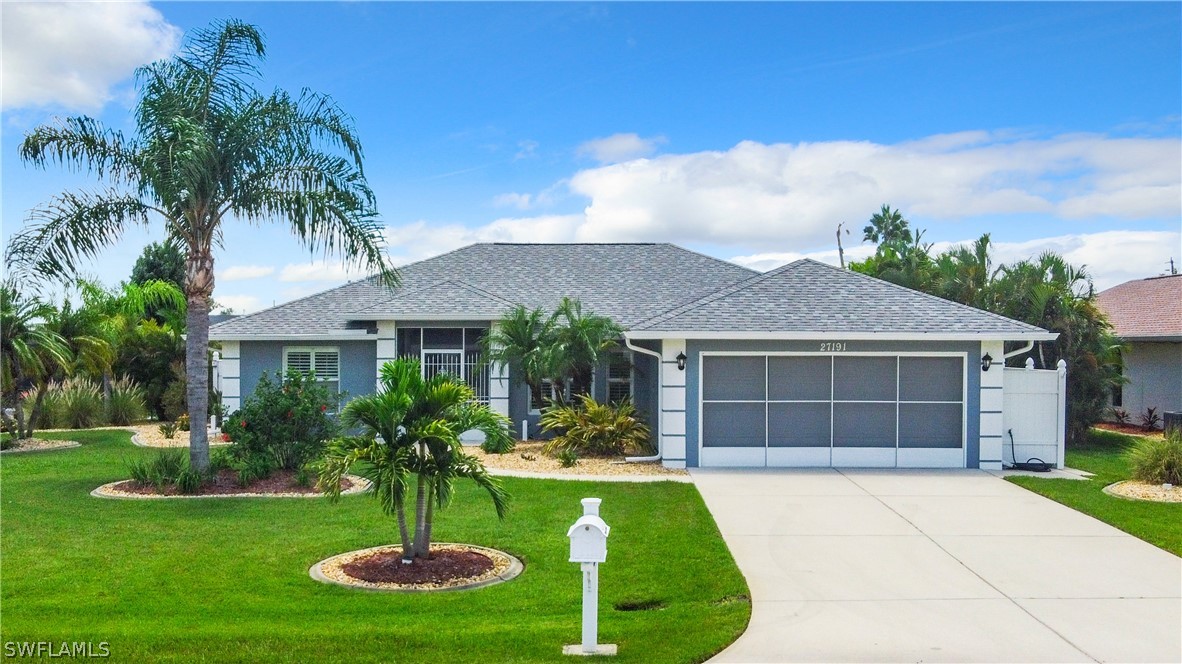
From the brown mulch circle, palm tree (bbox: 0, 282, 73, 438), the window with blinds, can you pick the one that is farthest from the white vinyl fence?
palm tree (bbox: 0, 282, 73, 438)

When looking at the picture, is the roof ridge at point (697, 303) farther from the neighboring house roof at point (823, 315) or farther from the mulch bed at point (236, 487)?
the mulch bed at point (236, 487)

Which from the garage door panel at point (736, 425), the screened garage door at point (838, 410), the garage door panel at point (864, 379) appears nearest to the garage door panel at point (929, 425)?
the screened garage door at point (838, 410)

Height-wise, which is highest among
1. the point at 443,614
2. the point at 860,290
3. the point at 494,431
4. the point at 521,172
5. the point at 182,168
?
the point at 521,172

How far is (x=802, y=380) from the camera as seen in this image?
51.9ft

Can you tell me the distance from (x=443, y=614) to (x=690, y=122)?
517 inches

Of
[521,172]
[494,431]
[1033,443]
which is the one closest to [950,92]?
[1033,443]

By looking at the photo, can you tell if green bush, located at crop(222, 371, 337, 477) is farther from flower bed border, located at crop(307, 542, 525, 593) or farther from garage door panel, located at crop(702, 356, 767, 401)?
garage door panel, located at crop(702, 356, 767, 401)

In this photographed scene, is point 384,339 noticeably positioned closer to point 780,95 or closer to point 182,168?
point 182,168

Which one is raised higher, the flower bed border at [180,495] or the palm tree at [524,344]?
the palm tree at [524,344]

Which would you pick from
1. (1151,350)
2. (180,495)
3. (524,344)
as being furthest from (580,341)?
(1151,350)

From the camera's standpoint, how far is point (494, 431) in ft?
29.8

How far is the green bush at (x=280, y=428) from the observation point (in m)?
13.4

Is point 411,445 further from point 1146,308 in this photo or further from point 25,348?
point 1146,308

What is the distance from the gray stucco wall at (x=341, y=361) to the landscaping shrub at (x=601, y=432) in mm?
5068
